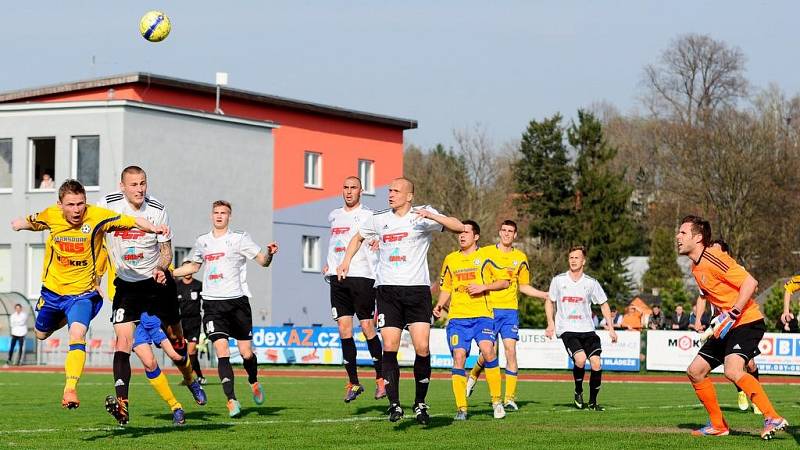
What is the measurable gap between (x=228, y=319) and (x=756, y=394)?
19.6 feet

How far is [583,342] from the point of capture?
18.1 metres

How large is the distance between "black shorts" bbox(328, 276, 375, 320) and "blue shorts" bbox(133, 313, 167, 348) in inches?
120

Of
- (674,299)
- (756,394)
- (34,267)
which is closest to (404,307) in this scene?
(756,394)

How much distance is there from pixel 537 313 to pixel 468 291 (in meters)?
38.5

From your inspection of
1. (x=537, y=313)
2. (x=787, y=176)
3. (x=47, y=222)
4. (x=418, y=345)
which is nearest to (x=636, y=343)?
(x=537, y=313)

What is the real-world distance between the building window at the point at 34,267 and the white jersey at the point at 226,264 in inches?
1236

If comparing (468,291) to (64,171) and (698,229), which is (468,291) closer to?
(698,229)

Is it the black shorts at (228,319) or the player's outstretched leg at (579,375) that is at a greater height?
the black shorts at (228,319)

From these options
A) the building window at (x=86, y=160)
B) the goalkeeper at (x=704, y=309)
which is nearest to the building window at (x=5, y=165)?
the building window at (x=86, y=160)

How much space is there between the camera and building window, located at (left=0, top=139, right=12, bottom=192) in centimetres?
4634

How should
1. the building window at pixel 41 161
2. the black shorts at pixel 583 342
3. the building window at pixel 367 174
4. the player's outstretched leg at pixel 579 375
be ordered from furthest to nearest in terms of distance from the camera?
1. the building window at pixel 367 174
2. the building window at pixel 41 161
3. the black shorts at pixel 583 342
4. the player's outstretched leg at pixel 579 375

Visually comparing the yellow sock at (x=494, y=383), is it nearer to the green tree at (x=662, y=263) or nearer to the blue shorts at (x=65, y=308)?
the blue shorts at (x=65, y=308)

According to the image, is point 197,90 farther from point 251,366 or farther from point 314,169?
point 251,366

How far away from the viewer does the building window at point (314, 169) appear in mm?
56531
